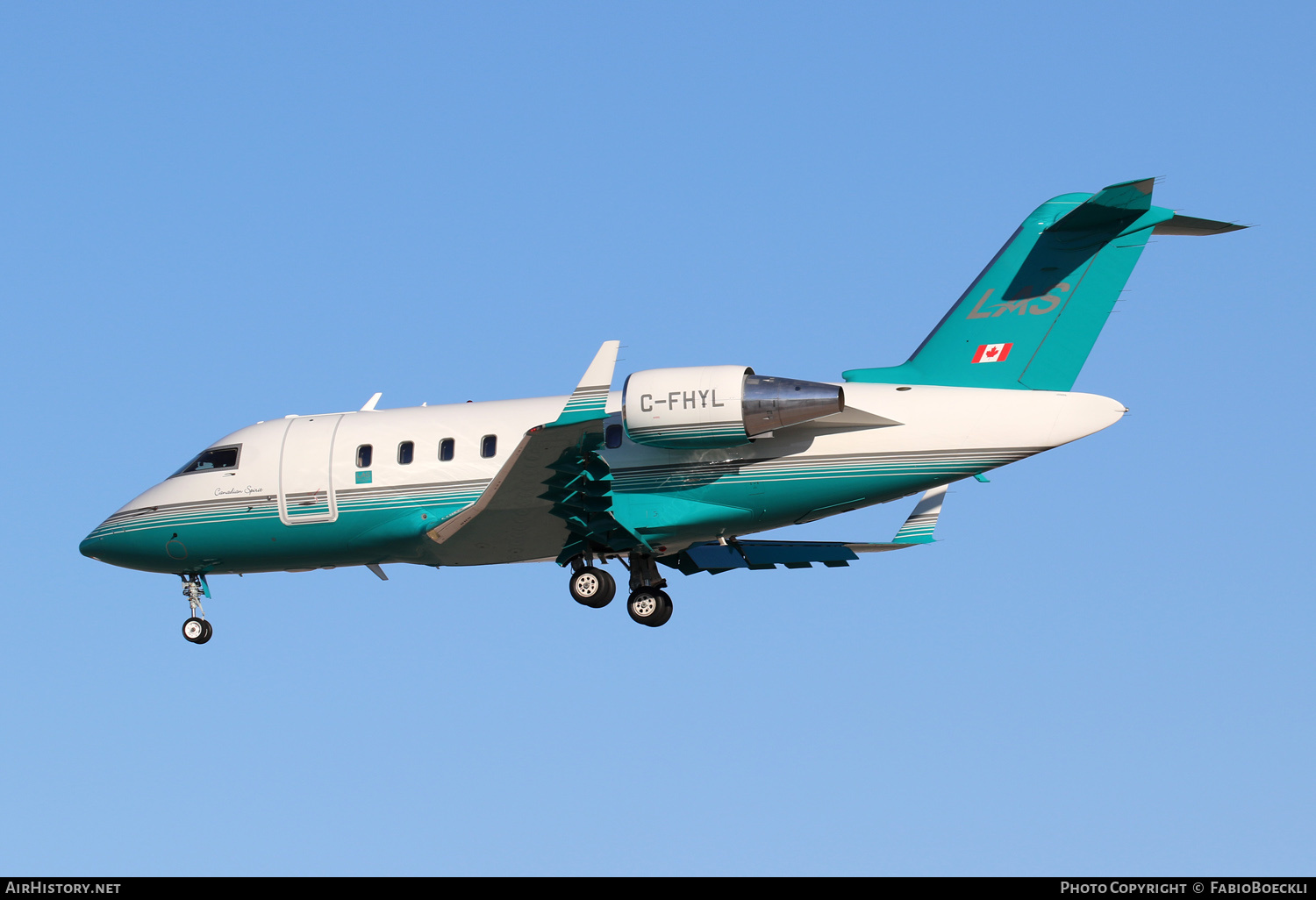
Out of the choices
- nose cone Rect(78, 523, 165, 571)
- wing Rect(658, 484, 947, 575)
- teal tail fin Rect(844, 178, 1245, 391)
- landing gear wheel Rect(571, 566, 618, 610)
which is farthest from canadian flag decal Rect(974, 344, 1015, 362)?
nose cone Rect(78, 523, 165, 571)

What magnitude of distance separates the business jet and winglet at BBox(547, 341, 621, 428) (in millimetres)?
30

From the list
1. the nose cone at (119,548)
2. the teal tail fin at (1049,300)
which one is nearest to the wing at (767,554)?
the teal tail fin at (1049,300)

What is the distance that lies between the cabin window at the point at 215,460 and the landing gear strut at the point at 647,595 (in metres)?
7.70

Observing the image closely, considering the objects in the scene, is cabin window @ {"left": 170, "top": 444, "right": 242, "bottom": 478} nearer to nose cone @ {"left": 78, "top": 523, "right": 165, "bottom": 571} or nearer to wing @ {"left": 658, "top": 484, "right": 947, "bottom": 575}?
nose cone @ {"left": 78, "top": 523, "right": 165, "bottom": 571}

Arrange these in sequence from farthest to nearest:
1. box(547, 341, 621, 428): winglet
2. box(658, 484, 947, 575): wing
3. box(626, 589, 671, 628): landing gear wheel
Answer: box(658, 484, 947, 575): wing < box(626, 589, 671, 628): landing gear wheel < box(547, 341, 621, 428): winglet

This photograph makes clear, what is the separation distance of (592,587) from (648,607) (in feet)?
4.18

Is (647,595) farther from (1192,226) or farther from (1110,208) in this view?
(1192,226)

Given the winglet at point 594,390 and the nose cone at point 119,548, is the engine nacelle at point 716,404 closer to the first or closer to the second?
the winglet at point 594,390

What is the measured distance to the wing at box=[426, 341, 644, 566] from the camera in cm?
2233

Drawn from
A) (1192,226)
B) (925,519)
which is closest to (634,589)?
(925,519)

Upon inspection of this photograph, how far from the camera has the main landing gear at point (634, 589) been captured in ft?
80.9

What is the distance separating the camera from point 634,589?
84.2ft
